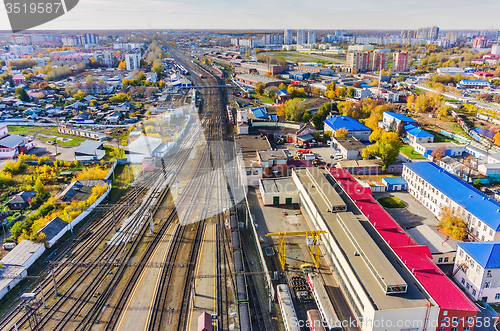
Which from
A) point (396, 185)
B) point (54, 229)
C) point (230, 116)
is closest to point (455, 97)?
point (230, 116)

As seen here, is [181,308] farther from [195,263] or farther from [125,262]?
[125,262]

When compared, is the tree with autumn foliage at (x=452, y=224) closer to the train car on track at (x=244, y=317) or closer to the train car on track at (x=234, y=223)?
the train car on track at (x=234, y=223)

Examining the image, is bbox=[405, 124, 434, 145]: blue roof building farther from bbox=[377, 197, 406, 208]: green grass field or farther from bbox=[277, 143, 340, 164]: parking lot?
bbox=[377, 197, 406, 208]: green grass field

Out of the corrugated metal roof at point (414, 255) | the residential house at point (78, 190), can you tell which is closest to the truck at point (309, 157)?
the corrugated metal roof at point (414, 255)

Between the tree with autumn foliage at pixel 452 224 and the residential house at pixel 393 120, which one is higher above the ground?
the residential house at pixel 393 120

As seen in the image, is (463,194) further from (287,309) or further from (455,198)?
(287,309)

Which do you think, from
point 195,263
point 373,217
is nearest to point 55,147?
point 195,263
